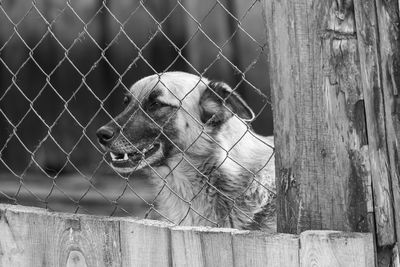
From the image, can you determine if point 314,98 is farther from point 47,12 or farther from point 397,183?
point 47,12

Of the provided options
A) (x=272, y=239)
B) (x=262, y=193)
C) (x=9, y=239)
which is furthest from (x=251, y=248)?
(x=262, y=193)

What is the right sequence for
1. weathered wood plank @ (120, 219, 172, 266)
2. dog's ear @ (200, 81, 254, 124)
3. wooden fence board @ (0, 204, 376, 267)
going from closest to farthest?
wooden fence board @ (0, 204, 376, 267)
weathered wood plank @ (120, 219, 172, 266)
dog's ear @ (200, 81, 254, 124)

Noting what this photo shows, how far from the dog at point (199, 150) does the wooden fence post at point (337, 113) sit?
164 centimetres

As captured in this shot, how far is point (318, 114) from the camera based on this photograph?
7.88ft

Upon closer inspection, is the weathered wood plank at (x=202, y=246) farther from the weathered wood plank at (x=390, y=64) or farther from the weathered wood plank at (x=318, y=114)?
the weathered wood plank at (x=390, y=64)

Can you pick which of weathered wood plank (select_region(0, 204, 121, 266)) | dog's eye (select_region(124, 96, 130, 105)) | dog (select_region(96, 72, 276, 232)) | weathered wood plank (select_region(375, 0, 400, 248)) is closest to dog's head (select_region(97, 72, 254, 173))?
dog (select_region(96, 72, 276, 232))

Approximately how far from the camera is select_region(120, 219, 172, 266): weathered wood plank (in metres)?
2.77

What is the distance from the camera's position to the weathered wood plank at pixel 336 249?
7.64 ft

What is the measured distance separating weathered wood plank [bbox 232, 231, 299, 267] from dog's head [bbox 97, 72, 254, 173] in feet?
5.61

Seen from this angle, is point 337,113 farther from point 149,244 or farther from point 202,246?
point 149,244

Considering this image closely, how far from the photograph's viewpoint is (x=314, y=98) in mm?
2400

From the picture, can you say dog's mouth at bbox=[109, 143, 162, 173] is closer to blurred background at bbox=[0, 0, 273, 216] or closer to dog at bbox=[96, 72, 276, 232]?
dog at bbox=[96, 72, 276, 232]

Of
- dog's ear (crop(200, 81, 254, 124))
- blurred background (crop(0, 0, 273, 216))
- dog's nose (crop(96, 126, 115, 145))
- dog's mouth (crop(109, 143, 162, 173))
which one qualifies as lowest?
dog's mouth (crop(109, 143, 162, 173))

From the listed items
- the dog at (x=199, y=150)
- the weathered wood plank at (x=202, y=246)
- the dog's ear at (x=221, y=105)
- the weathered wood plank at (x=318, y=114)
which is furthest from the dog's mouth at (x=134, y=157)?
the weathered wood plank at (x=318, y=114)
